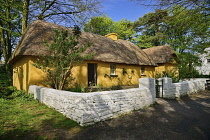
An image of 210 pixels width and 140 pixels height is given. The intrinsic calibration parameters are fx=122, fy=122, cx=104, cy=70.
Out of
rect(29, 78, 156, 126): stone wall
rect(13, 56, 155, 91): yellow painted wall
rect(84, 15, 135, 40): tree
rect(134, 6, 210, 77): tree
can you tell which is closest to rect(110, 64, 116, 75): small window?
rect(13, 56, 155, 91): yellow painted wall

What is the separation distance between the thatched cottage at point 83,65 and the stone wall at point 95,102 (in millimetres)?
2858

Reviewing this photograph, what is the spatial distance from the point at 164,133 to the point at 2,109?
6.48m

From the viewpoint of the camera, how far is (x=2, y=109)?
17.6 feet

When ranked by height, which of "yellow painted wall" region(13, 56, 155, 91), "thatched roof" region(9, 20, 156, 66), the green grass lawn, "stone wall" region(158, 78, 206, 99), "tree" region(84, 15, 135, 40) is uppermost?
"tree" region(84, 15, 135, 40)

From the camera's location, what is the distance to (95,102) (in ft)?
13.1

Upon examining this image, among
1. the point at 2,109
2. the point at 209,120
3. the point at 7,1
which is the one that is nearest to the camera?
the point at 209,120

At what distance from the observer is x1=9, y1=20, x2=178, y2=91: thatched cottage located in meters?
8.07

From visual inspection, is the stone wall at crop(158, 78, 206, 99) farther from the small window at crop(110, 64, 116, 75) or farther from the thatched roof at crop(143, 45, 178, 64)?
the thatched roof at crop(143, 45, 178, 64)

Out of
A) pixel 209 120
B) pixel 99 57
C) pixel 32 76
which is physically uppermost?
pixel 99 57

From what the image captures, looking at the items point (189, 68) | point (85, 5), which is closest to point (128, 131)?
point (85, 5)

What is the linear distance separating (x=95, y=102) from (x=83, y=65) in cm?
639

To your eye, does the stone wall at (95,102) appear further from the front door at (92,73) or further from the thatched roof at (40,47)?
the front door at (92,73)

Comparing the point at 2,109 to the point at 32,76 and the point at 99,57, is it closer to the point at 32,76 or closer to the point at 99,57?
the point at 32,76

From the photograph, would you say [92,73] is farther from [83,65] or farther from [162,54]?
[162,54]
